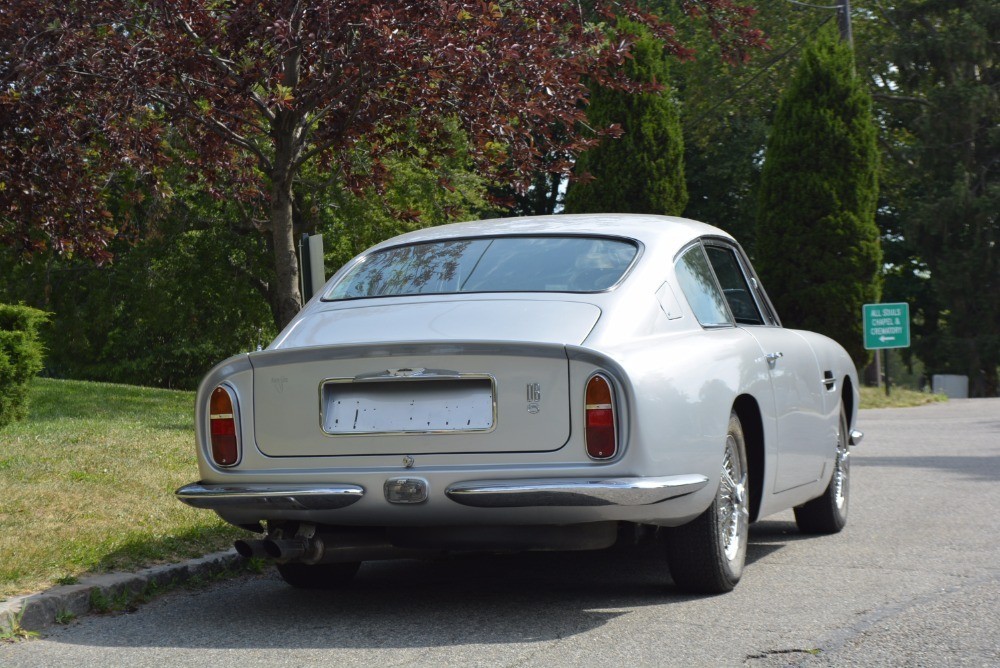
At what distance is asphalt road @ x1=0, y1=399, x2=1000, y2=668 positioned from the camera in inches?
181

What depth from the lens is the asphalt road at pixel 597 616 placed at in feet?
15.1

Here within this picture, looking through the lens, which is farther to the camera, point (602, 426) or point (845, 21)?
point (845, 21)

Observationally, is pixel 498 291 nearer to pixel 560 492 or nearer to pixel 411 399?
pixel 411 399

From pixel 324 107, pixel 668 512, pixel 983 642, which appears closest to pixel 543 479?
pixel 668 512

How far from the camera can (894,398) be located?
24234 millimetres

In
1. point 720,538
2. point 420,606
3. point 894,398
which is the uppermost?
point 720,538

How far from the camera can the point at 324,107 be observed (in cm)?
1137

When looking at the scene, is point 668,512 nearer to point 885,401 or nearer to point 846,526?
point 846,526

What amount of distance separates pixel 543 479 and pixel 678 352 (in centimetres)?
87

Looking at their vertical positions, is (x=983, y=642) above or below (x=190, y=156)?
below

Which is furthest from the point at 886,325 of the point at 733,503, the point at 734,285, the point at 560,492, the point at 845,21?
the point at 560,492

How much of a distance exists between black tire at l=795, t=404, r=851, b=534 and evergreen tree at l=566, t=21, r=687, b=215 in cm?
1911

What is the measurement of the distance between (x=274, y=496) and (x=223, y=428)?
0.43 m

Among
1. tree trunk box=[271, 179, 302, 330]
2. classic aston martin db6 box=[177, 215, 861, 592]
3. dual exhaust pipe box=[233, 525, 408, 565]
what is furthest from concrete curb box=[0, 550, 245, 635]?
tree trunk box=[271, 179, 302, 330]
